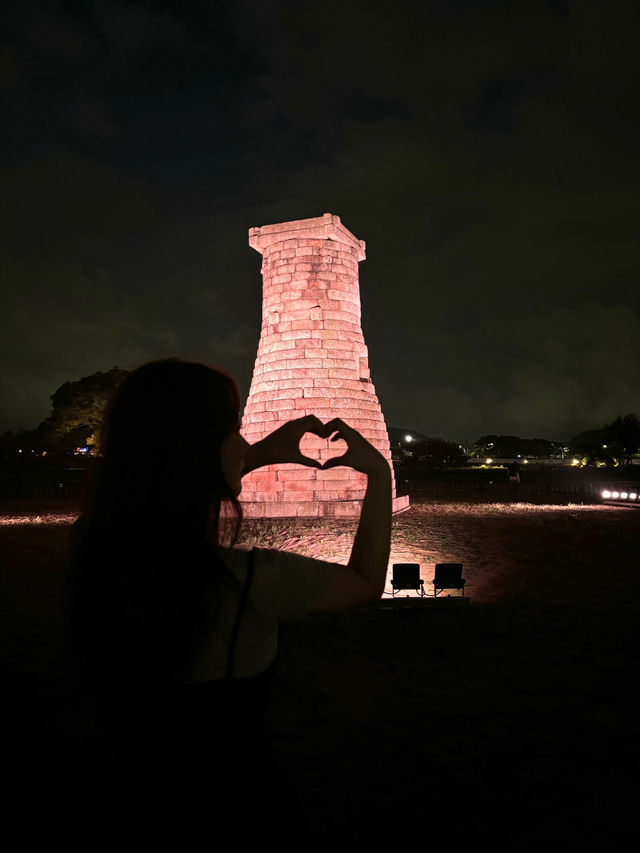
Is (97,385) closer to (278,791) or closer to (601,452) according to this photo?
(278,791)

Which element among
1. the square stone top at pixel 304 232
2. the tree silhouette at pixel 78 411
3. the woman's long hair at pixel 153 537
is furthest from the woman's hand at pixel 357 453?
the tree silhouette at pixel 78 411

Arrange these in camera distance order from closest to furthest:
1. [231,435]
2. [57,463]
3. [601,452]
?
[231,435] < [57,463] < [601,452]

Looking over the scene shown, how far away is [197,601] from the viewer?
5.08 ft

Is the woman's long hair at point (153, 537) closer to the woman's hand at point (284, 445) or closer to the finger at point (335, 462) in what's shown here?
the woman's hand at point (284, 445)

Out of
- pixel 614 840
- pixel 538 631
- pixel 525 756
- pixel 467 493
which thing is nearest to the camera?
pixel 614 840

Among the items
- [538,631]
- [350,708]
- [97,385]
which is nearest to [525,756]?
[350,708]

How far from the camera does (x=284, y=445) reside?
1.70 meters

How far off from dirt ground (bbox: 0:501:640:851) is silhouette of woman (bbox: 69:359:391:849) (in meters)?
0.27

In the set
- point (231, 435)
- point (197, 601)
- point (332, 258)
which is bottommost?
point (197, 601)

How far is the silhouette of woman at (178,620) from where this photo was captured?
1567mm

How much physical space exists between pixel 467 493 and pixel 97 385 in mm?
33205

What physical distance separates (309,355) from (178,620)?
15.7 m

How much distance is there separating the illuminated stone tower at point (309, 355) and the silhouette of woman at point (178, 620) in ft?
47.4

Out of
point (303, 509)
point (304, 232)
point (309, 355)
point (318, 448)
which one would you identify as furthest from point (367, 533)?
point (304, 232)
